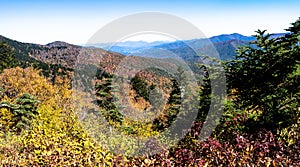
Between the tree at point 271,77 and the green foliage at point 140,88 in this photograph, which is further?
the green foliage at point 140,88

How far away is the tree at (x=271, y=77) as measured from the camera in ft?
30.9

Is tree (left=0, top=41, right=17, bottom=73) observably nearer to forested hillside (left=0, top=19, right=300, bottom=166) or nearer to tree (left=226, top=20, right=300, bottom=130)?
forested hillside (left=0, top=19, right=300, bottom=166)

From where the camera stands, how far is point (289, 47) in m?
10.2

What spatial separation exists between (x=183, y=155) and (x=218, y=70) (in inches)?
326

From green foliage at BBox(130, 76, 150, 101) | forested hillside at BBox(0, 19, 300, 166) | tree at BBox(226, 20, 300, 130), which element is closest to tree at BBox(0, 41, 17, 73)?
green foliage at BBox(130, 76, 150, 101)

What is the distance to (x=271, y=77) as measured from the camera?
10266 millimetres

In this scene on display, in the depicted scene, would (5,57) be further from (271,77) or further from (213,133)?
(271,77)

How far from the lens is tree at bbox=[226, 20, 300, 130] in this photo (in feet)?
30.9

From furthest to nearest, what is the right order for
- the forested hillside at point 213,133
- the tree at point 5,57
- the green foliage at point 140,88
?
the green foliage at point 140,88
the tree at point 5,57
the forested hillside at point 213,133

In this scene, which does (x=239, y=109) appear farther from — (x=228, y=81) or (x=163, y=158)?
(x=163, y=158)

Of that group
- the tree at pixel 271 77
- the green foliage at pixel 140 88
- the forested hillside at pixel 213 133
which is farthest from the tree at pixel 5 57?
the tree at pixel 271 77

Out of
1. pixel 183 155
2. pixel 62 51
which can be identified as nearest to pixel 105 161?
pixel 183 155

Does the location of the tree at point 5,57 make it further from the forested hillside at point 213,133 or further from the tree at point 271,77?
the tree at point 271,77

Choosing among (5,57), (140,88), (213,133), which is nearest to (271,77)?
(213,133)
